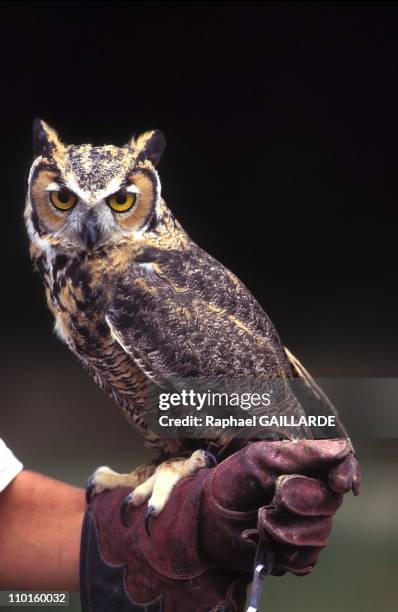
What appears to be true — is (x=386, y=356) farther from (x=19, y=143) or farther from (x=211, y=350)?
(x=19, y=143)

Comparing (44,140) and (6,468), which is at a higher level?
(44,140)

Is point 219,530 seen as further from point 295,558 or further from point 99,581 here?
point 99,581

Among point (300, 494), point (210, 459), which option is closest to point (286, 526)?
point (300, 494)

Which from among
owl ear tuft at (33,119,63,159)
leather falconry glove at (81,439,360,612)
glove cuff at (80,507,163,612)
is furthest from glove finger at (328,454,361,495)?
Answer: owl ear tuft at (33,119,63,159)

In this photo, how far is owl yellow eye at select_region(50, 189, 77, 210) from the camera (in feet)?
3.32

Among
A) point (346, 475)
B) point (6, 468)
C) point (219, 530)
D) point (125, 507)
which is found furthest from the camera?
point (6, 468)

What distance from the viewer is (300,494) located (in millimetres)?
877

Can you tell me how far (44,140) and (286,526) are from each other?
1.60 feet

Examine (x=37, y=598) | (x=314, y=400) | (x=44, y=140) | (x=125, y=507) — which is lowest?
(x=37, y=598)

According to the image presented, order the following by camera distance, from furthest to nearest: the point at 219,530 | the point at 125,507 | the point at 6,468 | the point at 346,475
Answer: the point at 6,468, the point at 125,507, the point at 219,530, the point at 346,475

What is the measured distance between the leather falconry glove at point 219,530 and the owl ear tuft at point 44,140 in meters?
0.39

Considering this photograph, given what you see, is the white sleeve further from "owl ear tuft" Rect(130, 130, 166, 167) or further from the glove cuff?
"owl ear tuft" Rect(130, 130, 166, 167)

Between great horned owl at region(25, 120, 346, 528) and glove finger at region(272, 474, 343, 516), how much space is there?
16 cm

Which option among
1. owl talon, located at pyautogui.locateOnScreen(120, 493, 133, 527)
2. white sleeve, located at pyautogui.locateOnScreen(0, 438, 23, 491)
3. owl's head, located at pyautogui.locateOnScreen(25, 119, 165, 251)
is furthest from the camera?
white sleeve, located at pyautogui.locateOnScreen(0, 438, 23, 491)
